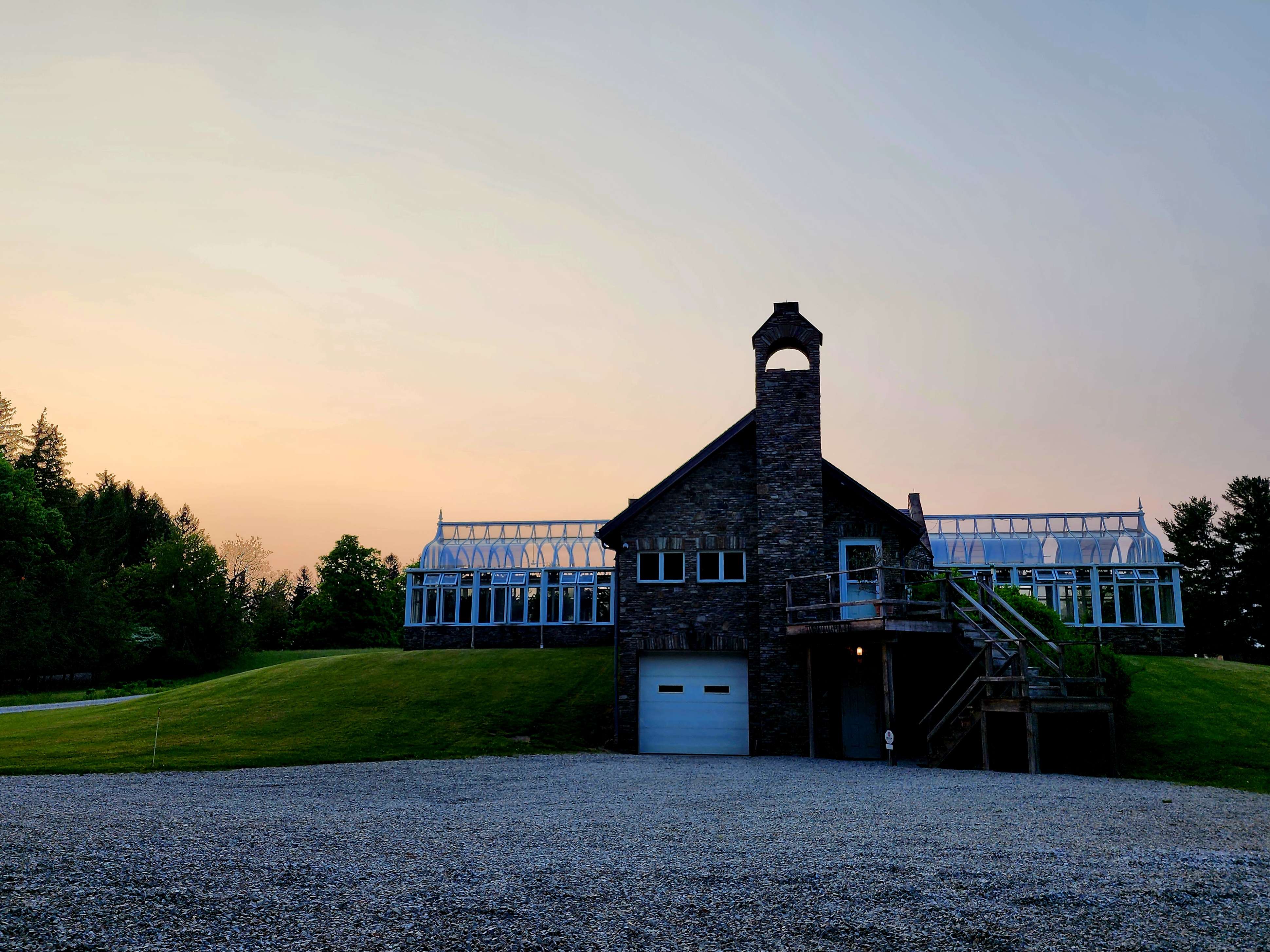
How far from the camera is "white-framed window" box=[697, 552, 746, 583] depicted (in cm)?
2347

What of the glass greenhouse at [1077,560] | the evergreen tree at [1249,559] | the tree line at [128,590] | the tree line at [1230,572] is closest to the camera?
the glass greenhouse at [1077,560]

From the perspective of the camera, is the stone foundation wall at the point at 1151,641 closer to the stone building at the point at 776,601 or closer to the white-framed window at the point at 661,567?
the stone building at the point at 776,601

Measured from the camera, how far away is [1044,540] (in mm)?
38312

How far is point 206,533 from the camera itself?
72.4 metres

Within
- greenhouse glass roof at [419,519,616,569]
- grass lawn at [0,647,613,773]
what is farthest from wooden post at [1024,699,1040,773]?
greenhouse glass roof at [419,519,616,569]

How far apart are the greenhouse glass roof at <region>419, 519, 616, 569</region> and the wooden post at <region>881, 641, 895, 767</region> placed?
790 inches

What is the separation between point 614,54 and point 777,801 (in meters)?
17.4

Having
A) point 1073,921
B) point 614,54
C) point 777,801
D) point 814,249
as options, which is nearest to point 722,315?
point 814,249

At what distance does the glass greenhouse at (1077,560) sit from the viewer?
112ft

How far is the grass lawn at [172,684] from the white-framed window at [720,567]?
26273 mm

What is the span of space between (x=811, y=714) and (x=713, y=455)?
277 inches

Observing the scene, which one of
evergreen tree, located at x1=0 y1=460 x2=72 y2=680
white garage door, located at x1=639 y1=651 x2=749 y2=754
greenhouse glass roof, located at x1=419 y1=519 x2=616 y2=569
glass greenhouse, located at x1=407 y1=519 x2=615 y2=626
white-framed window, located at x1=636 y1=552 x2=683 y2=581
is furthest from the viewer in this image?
evergreen tree, located at x1=0 y1=460 x2=72 y2=680

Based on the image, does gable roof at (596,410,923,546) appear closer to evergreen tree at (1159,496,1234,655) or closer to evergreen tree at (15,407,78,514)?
evergreen tree at (1159,496,1234,655)

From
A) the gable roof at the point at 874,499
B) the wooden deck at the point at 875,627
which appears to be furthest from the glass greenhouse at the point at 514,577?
the wooden deck at the point at 875,627
